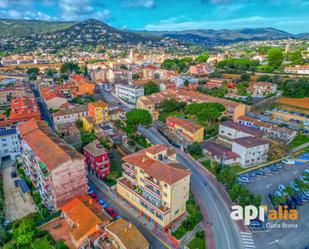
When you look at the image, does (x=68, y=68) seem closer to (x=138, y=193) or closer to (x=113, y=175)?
(x=113, y=175)

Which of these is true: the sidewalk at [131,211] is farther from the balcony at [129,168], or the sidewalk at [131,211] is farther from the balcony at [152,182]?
the balcony at [152,182]

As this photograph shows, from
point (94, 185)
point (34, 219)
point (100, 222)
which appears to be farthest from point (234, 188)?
point (34, 219)

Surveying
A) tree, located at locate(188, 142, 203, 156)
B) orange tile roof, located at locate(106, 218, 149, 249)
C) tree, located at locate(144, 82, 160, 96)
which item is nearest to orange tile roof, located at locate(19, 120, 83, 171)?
orange tile roof, located at locate(106, 218, 149, 249)

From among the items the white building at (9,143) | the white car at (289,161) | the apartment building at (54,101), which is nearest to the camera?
the white building at (9,143)

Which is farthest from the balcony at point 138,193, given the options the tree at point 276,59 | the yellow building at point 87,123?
the tree at point 276,59

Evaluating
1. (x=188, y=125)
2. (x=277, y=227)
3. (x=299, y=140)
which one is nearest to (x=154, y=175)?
(x=277, y=227)
